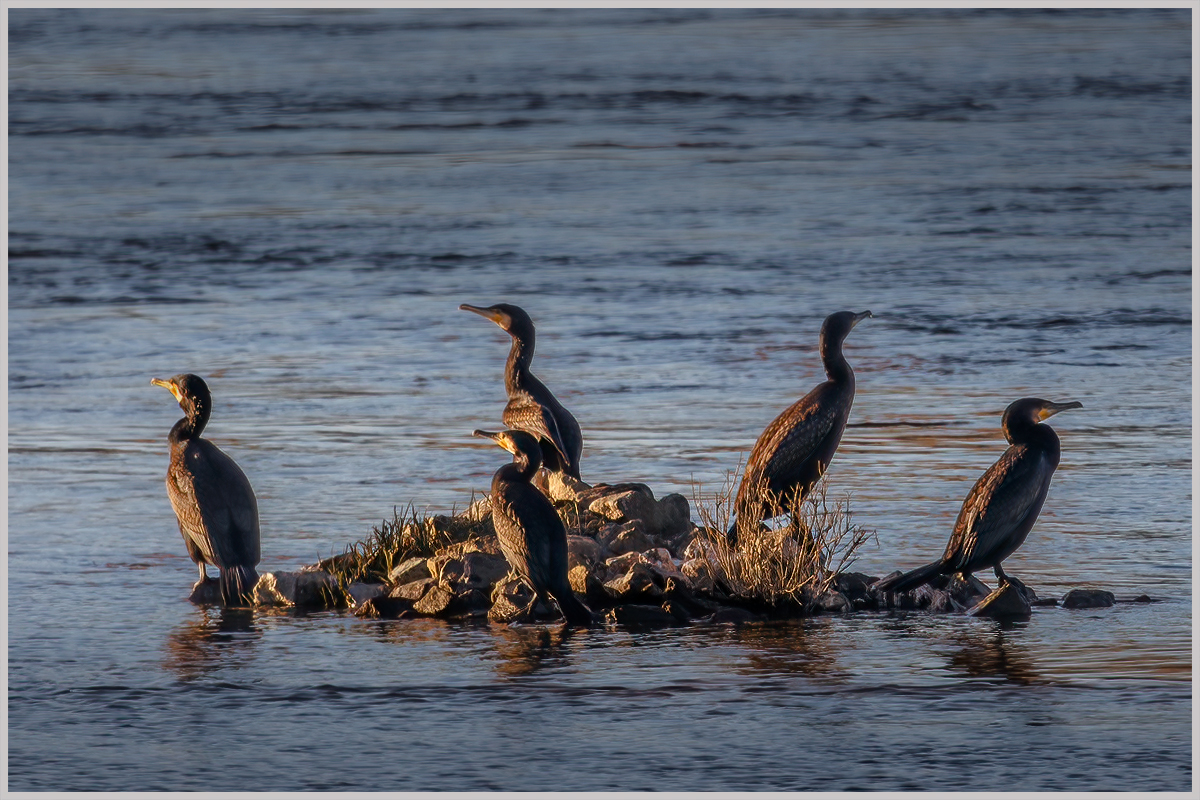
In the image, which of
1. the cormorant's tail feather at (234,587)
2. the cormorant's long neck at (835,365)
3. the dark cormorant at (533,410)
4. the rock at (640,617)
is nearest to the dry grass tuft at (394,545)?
the cormorant's tail feather at (234,587)

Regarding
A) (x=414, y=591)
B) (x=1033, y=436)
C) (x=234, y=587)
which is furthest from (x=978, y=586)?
(x=234, y=587)

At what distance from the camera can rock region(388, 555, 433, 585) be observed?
1089 cm

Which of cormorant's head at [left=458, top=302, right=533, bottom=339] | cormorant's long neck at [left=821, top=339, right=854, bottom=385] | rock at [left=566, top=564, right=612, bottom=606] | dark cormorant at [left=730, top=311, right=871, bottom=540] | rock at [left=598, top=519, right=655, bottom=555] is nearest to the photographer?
rock at [left=566, top=564, right=612, bottom=606]

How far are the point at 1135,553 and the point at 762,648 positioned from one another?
2.94 m

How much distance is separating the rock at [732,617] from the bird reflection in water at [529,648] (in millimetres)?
734

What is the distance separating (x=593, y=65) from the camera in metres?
41.6

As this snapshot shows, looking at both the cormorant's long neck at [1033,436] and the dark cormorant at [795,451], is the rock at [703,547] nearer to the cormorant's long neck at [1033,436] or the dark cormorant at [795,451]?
the dark cormorant at [795,451]

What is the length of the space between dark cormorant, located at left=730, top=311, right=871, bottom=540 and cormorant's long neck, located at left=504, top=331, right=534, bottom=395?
1737mm

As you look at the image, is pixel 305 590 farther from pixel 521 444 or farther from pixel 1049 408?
pixel 1049 408

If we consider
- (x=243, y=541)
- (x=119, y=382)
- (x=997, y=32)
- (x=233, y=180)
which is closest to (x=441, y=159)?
(x=233, y=180)

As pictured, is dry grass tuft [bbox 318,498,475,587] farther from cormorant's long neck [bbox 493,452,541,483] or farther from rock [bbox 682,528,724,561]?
rock [bbox 682,528,724,561]

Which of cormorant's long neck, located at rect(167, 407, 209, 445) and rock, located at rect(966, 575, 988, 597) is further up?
cormorant's long neck, located at rect(167, 407, 209, 445)

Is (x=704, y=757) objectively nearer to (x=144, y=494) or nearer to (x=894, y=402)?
(x=144, y=494)

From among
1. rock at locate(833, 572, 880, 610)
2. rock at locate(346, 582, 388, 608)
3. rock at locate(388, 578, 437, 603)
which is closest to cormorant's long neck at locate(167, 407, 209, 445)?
rock at locate(346, 582, 388, 608)
